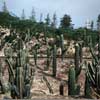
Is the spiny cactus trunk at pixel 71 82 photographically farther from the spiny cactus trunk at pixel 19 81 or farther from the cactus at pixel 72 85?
the spiny cactus trunk at pixel 19 81

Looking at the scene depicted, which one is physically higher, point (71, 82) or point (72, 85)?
point (71, 82)

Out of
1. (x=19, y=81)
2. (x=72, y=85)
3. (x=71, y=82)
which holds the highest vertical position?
(x=19, y=81)

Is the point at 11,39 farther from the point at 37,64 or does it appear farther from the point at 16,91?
the point at 16,91

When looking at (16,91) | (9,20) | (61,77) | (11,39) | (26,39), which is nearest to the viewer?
(16,91)

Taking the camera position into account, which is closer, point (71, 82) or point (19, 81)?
point (19, 81)

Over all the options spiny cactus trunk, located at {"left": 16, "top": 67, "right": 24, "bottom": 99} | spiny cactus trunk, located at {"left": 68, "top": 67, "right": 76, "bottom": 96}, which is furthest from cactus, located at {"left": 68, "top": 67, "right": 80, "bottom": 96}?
spiny cactus trunk, located at {"left": 16, "top": 67, "right": 24, "bottom": 99}

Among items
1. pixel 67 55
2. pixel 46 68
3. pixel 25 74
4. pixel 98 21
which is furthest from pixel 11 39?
pixel 98 21

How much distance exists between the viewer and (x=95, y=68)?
14203 millimetres

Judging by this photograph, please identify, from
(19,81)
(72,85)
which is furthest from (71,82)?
(19,81)

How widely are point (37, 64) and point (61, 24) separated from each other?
21455 millimetres

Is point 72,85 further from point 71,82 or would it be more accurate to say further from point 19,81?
point 19,81

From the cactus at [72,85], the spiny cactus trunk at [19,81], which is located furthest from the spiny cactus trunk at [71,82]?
the spiny cactus trunk at [19,81]

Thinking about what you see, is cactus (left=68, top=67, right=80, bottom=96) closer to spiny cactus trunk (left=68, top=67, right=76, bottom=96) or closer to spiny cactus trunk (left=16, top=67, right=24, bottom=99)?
spiny cactus trunk (left=68, top=67, right=76, bottom=96)

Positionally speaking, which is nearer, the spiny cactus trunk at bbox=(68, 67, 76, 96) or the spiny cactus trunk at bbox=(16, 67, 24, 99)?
the spiny cactus trunk at bbox=(16, 67, 24, 99)
